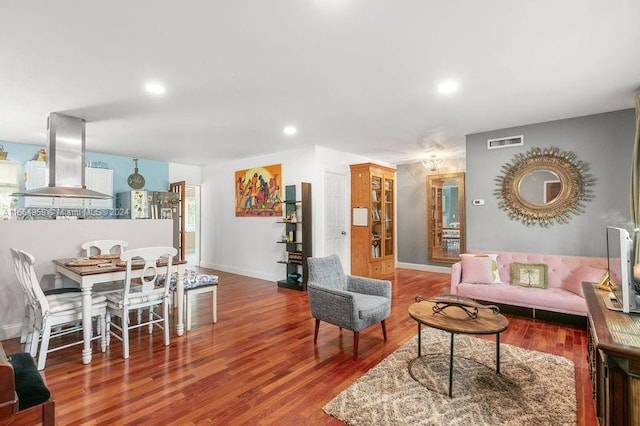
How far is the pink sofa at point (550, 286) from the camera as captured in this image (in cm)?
356

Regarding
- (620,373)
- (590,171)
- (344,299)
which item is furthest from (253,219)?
(620,373)

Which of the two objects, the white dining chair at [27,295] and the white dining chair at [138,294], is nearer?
the white dining chair at [27,295]

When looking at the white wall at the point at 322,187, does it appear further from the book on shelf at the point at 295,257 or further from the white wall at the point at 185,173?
the white wall at the point at 185,173

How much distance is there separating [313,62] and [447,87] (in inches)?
55.7

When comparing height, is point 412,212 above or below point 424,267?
above

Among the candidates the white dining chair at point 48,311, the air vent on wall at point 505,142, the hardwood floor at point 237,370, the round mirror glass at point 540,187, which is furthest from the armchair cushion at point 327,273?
the air vent on wall at point 505,142

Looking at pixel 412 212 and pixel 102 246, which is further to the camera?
pixel 412 212

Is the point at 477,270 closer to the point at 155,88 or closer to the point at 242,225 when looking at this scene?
the point at 155,88

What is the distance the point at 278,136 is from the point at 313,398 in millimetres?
3834

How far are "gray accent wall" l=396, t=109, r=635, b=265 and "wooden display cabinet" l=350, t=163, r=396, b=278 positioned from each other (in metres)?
1.82

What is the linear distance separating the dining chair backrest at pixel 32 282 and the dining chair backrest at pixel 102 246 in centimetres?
130

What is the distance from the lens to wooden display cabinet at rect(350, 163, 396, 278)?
6145 mm

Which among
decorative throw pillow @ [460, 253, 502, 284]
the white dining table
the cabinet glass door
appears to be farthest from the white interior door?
the white dining table

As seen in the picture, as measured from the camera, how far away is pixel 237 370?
104 inches
